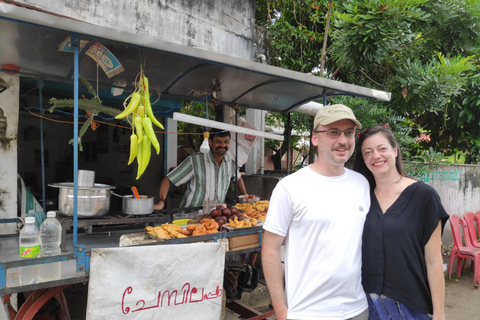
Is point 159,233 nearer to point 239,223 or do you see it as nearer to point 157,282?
point 157,282

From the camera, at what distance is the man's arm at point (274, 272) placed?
1884 mm

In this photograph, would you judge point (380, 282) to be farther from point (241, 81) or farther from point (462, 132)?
point (462, 132)

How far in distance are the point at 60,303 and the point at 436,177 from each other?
7.33 m

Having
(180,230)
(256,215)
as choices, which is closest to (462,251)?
(256,215)

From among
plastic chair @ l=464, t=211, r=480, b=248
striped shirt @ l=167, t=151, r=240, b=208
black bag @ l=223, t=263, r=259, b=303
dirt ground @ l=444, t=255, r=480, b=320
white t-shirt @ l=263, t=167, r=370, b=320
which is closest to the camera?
white t-shirt @ l=263, t=167, r=370, b=320

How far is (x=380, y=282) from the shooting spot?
6.40 feet

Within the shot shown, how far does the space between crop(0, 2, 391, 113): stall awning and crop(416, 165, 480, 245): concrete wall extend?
4362 millimetres

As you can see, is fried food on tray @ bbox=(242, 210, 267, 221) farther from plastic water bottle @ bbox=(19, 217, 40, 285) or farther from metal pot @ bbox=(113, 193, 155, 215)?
plastic water bottle @ bbox=(19, 217, 40, 285)

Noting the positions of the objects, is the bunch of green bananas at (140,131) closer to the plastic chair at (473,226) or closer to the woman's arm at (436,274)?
the woman's arm at (436,274)

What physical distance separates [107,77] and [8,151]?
126cm

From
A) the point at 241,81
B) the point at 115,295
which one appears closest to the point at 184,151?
the point at 241,81

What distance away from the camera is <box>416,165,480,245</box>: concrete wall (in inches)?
293

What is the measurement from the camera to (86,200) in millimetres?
2768

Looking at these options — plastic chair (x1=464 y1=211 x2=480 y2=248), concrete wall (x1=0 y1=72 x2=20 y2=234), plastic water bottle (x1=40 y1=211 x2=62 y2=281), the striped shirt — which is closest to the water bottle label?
plastic water bottle (x1=40 y1=211 x2=62 y2=281)
